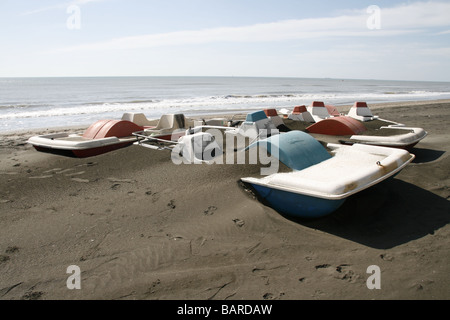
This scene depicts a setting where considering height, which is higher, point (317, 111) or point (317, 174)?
point (317, 111)

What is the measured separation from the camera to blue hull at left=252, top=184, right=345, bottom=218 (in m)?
3.60

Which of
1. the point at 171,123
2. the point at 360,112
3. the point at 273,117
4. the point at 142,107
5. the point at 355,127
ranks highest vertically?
the point at 142,107

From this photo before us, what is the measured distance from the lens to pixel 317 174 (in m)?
4.17

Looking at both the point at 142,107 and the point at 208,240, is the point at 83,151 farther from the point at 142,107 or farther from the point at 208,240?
the point at 142,107

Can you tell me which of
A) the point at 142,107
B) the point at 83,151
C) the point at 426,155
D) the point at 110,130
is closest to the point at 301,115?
the point at 426,155

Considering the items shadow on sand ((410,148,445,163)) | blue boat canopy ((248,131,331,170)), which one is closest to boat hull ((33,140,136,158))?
blue boat canopy ((248,131,331,170))

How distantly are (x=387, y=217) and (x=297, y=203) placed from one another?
1.26m

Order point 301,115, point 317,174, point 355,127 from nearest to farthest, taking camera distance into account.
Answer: point 317,174 → point 355,127 → point 301,115

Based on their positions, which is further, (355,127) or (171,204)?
(355,127)

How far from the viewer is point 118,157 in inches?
257

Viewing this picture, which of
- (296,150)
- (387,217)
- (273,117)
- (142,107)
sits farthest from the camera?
(142,107)

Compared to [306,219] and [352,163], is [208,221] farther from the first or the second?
[352,163]
